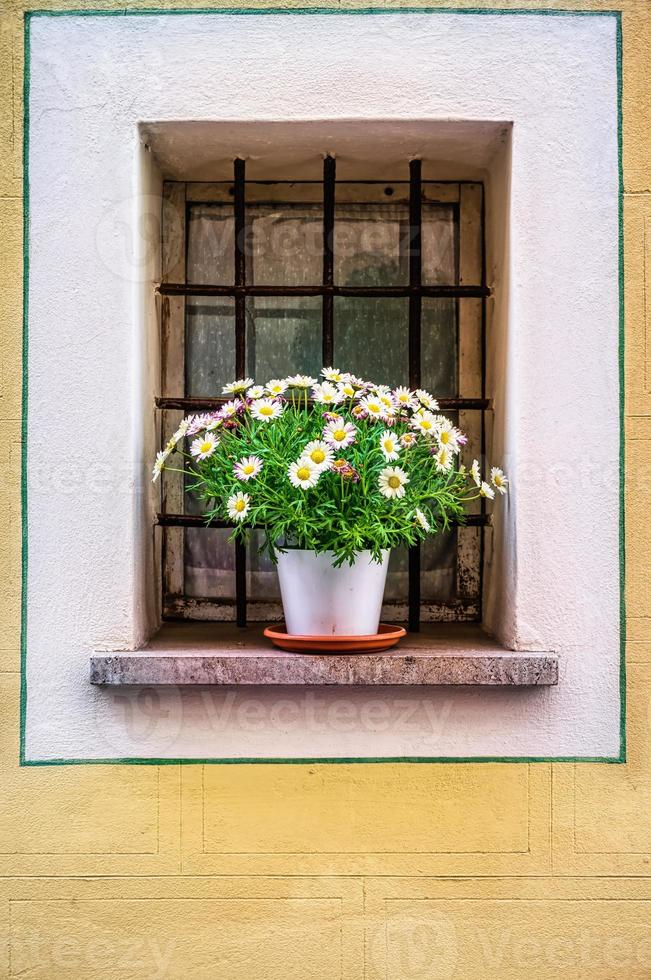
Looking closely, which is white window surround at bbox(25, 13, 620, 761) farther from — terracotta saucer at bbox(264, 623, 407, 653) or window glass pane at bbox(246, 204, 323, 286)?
window glass pane at bbox(246, 204, 323, 286)

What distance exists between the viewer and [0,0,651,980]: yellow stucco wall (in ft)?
7.03

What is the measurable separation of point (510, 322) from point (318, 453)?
590 millimetres

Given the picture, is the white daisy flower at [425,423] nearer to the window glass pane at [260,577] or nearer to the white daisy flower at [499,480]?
the white daisy flower at [499,480]

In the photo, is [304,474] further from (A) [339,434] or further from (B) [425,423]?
(B) [425,423]

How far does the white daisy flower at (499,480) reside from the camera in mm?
2180

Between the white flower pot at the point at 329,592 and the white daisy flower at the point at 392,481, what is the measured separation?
15cm

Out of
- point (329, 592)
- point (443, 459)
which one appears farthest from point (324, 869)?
point (443, 459)

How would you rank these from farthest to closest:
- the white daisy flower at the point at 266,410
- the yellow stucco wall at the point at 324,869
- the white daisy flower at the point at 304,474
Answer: the yellow stucco wall at the point at 324,869
the white daisy flower at the point at 266,410
the white daisy flower at the point at 304,474

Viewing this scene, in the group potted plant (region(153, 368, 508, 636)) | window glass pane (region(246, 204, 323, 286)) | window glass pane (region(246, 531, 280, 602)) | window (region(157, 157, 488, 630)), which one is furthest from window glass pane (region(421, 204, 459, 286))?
window glass pane (region(246, 531, 280, 602))

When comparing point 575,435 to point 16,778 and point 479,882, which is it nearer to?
point 479,882

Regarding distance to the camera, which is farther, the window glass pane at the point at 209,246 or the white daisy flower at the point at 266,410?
the window glass pane at the point at 209,246

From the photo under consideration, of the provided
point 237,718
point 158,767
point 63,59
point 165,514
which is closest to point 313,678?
point 237,718

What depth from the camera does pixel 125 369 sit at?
218cm

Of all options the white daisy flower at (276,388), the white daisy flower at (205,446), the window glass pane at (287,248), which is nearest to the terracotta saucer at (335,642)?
the white daisy flower at (205,446)
